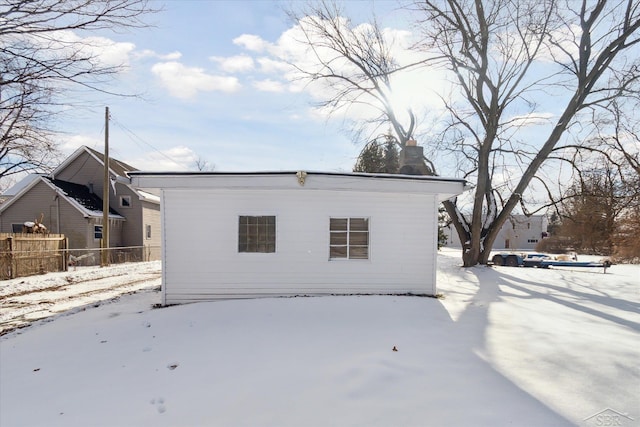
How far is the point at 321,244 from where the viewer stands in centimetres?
718

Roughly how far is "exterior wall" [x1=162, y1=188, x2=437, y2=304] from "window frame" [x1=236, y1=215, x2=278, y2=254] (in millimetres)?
102

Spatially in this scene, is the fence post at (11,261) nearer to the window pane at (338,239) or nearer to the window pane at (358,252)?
the window pane at (338,239)

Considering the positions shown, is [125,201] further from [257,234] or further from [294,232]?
[294,232]

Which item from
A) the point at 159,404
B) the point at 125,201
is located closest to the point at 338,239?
the point at 159,404

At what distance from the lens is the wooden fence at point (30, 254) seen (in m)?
11.1

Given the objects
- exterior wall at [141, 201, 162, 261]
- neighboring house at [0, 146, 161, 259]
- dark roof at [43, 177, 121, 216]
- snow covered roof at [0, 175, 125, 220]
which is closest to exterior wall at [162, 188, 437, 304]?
neighboring house at [0, 146, 161, 259]

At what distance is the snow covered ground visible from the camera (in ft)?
9.55

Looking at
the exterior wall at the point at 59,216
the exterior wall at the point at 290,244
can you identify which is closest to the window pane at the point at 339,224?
the exterior wall at the point at 290,244

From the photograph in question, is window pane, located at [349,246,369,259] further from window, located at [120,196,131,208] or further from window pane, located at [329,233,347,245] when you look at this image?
window, located at [120,196,131,208]

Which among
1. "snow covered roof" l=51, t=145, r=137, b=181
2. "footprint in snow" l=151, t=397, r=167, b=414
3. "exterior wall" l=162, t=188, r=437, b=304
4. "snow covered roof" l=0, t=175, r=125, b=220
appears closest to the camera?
"footprint in snow" l=151, t=397, r=167, b=414

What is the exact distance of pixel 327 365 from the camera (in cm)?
380

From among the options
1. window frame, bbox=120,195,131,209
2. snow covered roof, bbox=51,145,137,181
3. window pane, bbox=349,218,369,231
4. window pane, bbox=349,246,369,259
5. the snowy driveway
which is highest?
snow covered roof, bbox=51,145,137,181

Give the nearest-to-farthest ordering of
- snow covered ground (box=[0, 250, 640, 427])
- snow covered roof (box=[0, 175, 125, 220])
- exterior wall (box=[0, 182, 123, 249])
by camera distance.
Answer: snow covered ground (box=[0, 250, 640, 427]) < snow covered roof (box=[0, 175, 125, 220]) < exterior wall (box=[0, 182, 123, 249])

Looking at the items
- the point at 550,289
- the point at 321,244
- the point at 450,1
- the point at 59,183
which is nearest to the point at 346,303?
the point at 321,244
